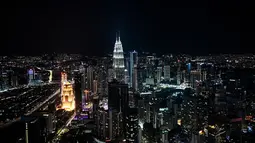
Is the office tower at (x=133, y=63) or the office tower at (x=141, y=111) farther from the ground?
the office tower at (x=133, y=63)

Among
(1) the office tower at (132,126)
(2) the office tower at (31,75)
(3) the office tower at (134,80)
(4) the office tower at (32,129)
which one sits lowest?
(1) the office tower at (132,126)

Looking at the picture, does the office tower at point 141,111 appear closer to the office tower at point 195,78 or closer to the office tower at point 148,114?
the office tower at point 148,114

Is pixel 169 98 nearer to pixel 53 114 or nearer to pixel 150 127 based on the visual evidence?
pixel 150 127

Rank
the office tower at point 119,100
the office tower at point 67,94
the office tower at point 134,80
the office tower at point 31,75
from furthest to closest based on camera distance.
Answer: the office tower at point 134,80 < the office tower at point 67,94 < the office tower at point 119,100 < the office tower at point 31,75

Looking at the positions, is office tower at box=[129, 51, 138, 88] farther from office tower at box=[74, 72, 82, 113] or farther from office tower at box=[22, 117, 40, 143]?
office tower at box=[22, 117, 40, 143]

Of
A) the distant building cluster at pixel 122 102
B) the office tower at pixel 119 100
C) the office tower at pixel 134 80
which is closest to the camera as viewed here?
the distant building cluster at pixel 122 102

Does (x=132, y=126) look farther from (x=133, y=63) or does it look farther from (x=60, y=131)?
(x=133, y=63)

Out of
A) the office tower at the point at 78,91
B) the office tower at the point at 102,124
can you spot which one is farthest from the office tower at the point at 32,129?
the office tower at the point at 78,91
